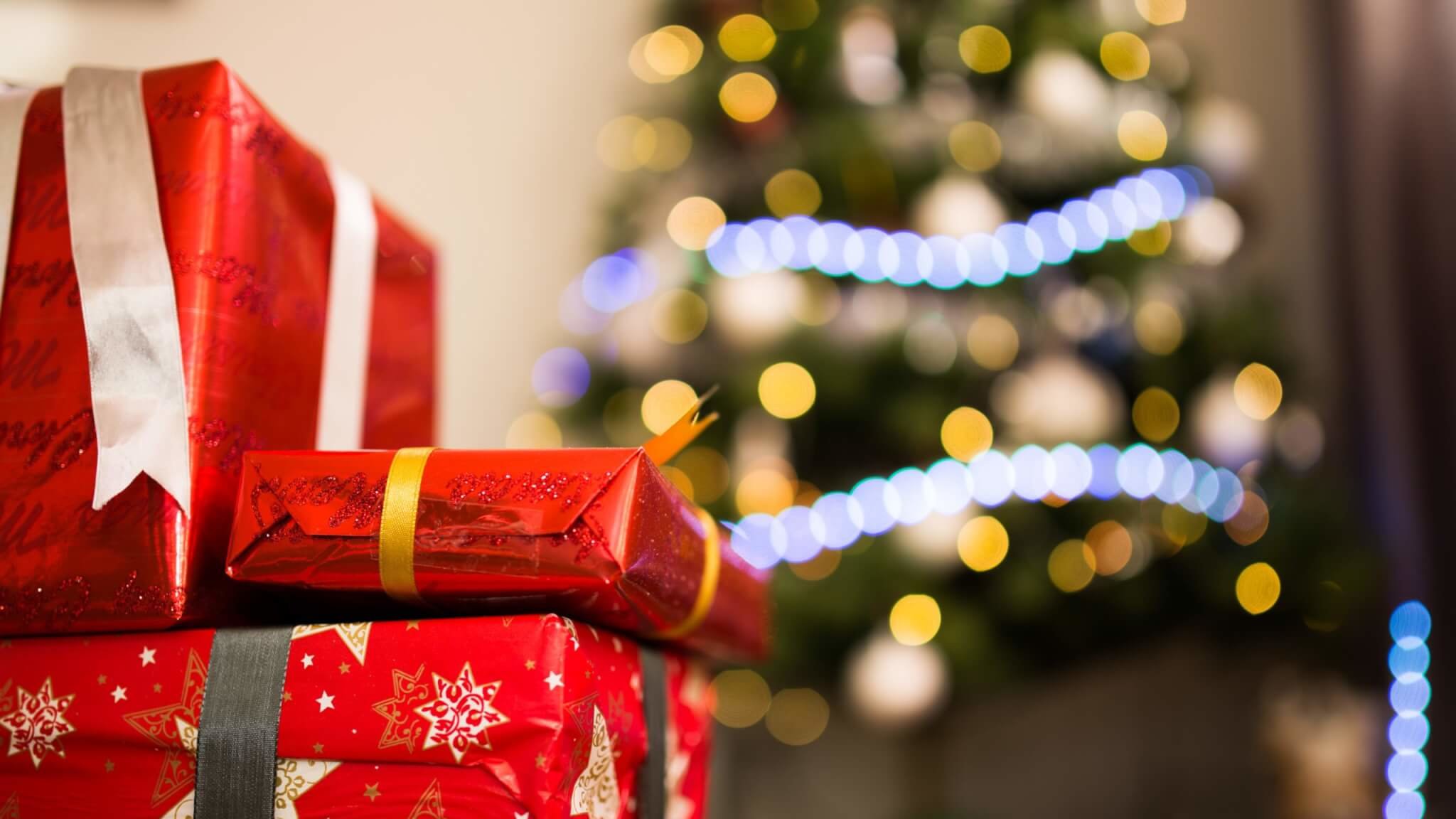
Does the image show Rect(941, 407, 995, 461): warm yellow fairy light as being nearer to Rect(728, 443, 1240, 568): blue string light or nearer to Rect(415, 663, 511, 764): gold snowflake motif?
Rect(728, 443, 1240, 568): blue string light

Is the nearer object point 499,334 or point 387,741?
point 387,741

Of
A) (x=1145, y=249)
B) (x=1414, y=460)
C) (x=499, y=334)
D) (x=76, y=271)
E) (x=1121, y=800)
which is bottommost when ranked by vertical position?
(x=1121, y=800)

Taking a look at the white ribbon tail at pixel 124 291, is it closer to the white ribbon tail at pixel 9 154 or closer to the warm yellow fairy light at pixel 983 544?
the white ribbon tail at pixel 9 154

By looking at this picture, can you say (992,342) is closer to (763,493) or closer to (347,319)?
(763,493)

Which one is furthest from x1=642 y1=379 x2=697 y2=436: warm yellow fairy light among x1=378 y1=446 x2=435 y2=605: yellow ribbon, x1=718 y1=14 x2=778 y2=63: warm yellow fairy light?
x1=378 y1=446 x2=435 y2=605: yellow ribbon

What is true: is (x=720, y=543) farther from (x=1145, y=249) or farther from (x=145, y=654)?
(x=1145, y=249)

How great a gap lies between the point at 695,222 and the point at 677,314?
16 centimetres

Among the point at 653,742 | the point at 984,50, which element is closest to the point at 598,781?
the point at 653,742

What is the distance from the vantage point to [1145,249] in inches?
62.8

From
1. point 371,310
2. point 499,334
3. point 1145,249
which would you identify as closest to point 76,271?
point 371,310

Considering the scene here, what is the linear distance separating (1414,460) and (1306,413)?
17 cm

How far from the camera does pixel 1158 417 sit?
5.25ft

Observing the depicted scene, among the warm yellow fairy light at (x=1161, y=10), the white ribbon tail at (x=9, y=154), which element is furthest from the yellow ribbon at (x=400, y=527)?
the warm yellow fairy light at (x=1161, y=10)

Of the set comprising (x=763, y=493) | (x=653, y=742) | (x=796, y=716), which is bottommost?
(x=796, y=716)
